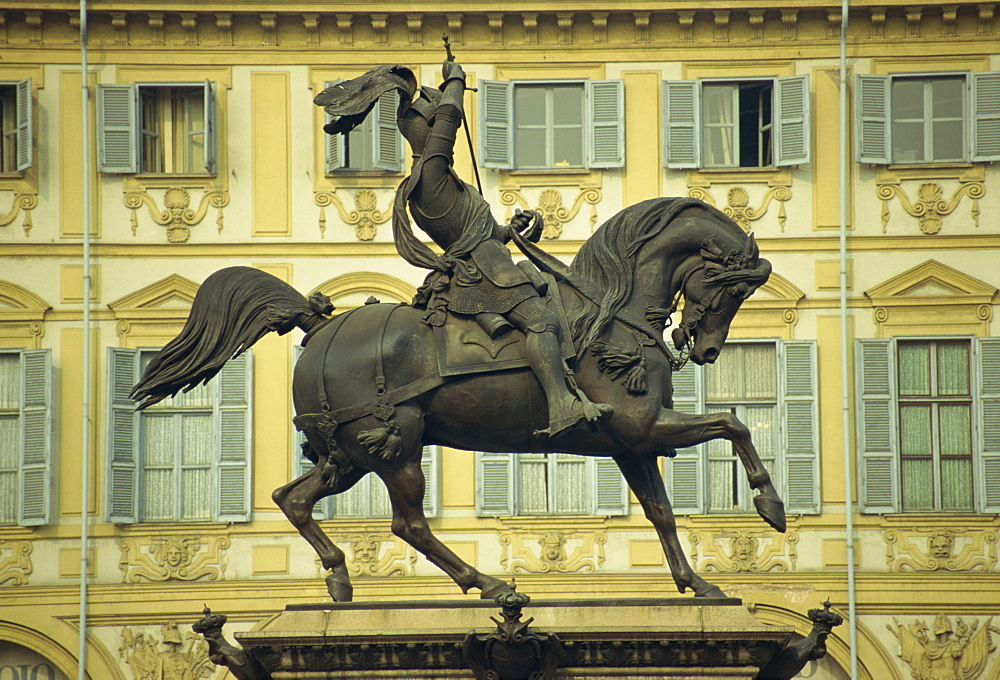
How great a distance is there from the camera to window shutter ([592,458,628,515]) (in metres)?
25.0

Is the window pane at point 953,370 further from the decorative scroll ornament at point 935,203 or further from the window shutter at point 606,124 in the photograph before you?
the window shutter at point 606,124


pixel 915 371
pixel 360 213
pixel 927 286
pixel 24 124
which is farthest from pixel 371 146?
pixel 915 371

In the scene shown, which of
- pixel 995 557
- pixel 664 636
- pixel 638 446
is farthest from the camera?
pixel 995 557

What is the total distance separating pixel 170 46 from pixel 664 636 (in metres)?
17.1

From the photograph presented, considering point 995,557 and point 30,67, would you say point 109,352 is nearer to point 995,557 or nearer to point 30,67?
point 30,67

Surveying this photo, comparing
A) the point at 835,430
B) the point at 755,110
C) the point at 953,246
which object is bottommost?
the point at 835,430

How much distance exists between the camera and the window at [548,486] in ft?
82.1

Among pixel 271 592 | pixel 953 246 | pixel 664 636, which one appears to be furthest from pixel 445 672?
pixel 953 246

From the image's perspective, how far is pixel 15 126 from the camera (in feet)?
85.5

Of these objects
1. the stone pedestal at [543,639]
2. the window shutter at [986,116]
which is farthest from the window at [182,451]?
the stone pedestal at [543,639]

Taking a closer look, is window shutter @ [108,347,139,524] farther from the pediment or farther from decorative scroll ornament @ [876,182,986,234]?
decorative scroll ornament @ [876,182,986,234]

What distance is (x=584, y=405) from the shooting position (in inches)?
448

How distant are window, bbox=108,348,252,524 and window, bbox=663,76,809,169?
20.1 feet

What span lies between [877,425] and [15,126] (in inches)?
450
